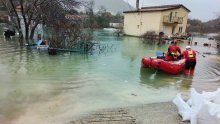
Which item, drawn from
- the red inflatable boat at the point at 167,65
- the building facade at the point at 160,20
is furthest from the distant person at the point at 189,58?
the building facade at the point at 160,20

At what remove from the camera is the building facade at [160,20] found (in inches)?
1363

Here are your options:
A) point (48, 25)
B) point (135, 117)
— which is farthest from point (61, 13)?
point (135, 117)

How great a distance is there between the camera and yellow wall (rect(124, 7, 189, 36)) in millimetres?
34688

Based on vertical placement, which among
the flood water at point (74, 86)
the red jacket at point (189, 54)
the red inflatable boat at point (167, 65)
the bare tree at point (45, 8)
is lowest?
the flood water at point (74, 86)

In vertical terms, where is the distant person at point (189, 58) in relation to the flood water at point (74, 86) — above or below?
above

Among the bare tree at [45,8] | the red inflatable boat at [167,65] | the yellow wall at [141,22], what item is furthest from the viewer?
the yellow wall at [141,22]

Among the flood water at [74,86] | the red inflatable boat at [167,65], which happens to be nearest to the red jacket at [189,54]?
the red inflatable boat at [167,65]

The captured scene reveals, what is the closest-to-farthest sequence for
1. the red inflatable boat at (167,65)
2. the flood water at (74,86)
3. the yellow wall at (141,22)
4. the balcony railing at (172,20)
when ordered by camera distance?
the flood water at (74,86) < the red inflatable boat at (167,65) < the balcony railing at (172,20) < the yellow wall at (141,22)

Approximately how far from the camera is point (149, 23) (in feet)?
119

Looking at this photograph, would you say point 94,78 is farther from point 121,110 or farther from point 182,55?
point 182,55

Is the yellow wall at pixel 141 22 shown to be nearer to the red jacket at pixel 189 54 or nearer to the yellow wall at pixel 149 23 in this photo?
the yellow wall at pixel 149 23

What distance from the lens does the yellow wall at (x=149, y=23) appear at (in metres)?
34.7

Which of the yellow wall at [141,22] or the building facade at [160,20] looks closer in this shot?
the building facade at [160,20]

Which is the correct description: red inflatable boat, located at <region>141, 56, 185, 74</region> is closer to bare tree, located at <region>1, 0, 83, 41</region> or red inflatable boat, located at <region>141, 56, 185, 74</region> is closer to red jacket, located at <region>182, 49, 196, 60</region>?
red jacket, located at <region>182, 49, 196, 60</region>
